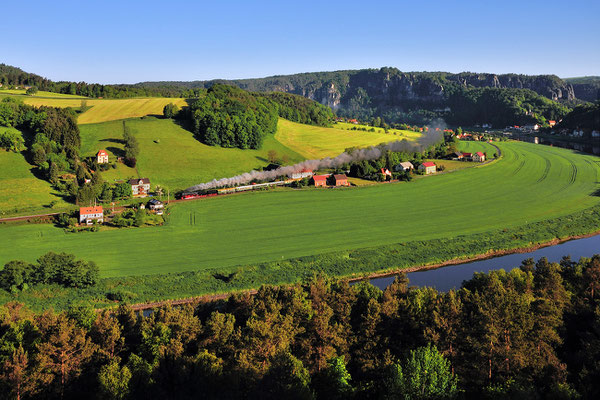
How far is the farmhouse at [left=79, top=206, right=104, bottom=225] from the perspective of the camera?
183 ft

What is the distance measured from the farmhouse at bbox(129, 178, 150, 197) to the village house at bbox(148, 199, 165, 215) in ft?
23.0

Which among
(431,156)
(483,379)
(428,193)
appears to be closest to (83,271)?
(483,379)

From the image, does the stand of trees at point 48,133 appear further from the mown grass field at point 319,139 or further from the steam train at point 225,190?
the mown grass field at point 319,139

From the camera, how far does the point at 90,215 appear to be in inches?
2211

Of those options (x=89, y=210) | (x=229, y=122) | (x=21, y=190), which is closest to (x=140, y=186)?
(x=89, y=210)

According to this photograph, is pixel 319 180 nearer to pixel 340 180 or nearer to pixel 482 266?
pixel 340 180

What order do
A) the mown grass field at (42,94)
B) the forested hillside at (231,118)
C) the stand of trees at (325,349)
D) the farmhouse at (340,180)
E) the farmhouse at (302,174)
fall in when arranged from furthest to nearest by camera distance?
the mown grass field at (42,94) → the forested hillside at (231,118) → the farmhouse at (302,174) → the farmhouse at (340,180) → the stand of trees at (325,349)

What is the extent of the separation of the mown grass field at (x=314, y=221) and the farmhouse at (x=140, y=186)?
713 centimetres

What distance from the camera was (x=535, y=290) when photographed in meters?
31.5

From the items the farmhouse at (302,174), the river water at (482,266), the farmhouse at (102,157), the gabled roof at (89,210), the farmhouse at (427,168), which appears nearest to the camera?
the river water at (482,266)

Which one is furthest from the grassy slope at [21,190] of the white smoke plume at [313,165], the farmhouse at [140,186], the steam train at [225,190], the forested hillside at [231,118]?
the forested hillside at [231,118]

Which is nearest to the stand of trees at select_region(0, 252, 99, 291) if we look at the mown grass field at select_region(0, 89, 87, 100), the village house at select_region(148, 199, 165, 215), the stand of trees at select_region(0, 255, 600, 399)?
the stand of trees at select_region(0, 255, 600, 399)

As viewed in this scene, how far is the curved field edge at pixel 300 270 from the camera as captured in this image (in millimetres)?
38594

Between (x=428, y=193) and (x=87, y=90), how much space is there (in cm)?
10107
